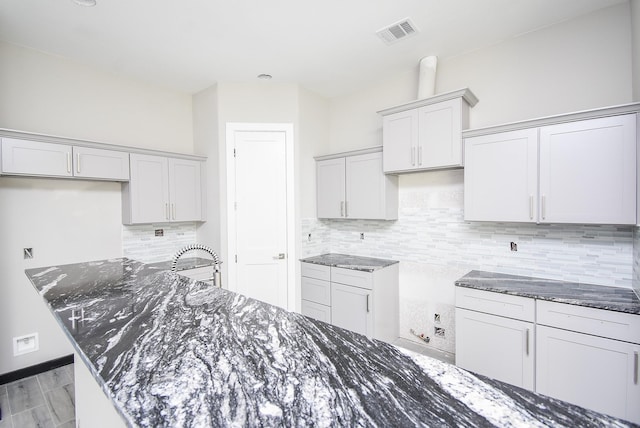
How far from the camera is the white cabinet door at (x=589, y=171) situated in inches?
80.4

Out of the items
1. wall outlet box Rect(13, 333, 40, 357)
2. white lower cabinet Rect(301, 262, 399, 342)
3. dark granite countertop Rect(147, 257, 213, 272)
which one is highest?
dark granite countertop Rect(147, 257, 213, 272)

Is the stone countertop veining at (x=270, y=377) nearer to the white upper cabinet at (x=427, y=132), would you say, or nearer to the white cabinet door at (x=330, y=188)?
the white upper cabinet at (x=427, y=132)

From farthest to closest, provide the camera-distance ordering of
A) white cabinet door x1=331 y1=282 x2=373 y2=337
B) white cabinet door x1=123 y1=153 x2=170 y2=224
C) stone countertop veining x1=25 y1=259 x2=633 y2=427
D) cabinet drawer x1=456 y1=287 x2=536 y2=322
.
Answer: white cabinet door x1=123 y1=153 x2=170 y2=224
white cabinet door x1=331 y1=282 x2=373 y2=337
cabinet drawer x1=456 y1=287 x2=536 y2=322
stone countertop veining x1=25 y1=259 x2=633 y2=427

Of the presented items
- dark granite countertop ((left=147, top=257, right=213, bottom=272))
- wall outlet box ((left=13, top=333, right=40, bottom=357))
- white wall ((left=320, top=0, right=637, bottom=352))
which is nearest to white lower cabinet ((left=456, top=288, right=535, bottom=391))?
white wall ((left=320, top=0, right=637, bottom=352))

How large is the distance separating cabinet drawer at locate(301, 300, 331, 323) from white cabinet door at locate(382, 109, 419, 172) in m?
1.68

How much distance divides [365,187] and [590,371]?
233 cm

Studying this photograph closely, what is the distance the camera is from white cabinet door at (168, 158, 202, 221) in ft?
11.6

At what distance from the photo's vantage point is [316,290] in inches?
139

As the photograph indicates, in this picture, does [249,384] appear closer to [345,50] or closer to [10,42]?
[345,50]

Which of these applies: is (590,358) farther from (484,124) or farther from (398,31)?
(398,31)

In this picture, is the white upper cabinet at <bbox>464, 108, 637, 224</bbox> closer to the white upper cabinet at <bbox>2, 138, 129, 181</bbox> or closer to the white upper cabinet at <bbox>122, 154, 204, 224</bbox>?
the white upper cabinet at <bbox>122, 154, 204, 224</bbox>

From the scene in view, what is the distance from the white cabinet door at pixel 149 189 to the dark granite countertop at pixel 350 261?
1703mm

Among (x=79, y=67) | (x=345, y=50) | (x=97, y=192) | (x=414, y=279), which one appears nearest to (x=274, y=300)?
(x=414, y=279)

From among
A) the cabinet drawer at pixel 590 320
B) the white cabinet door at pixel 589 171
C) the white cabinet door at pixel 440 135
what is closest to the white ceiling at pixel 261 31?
the white cabinet door at pixel 440 135
